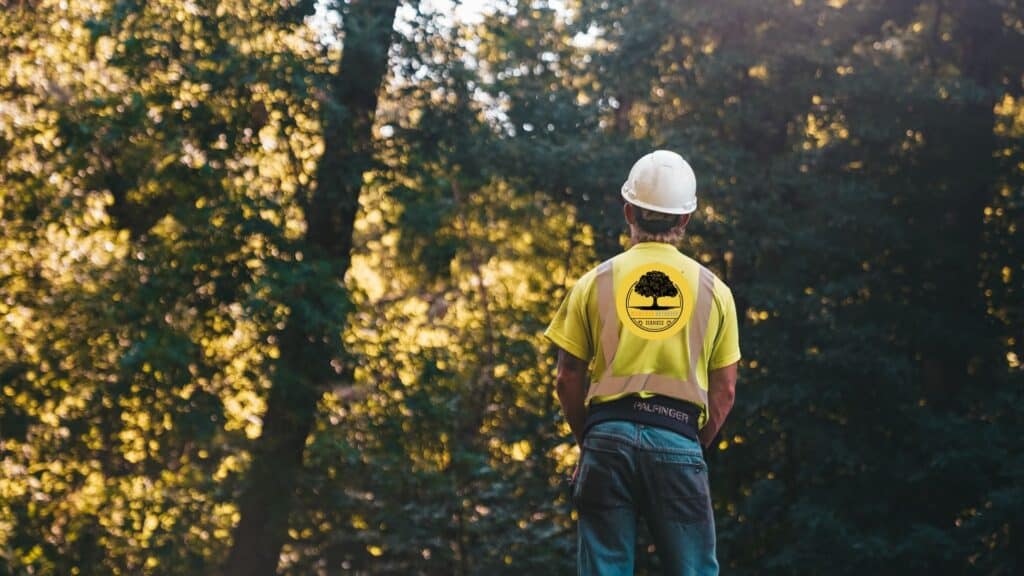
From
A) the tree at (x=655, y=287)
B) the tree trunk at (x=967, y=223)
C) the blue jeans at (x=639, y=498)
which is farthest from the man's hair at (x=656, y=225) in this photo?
the tree trunk at (x=967, y=223)

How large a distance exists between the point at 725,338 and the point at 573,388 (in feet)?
1.44

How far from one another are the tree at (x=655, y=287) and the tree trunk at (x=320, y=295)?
27.0 ft

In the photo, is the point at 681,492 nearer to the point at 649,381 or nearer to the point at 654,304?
the point at 649,381

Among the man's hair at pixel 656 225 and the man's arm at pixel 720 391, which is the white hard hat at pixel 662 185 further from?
the man's arm at pixel 720 391

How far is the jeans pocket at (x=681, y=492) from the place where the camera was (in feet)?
11.4

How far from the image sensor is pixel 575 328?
3.67 m

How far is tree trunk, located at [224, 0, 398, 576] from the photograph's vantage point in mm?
11820

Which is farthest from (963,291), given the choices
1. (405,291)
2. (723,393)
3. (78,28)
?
(723,393)

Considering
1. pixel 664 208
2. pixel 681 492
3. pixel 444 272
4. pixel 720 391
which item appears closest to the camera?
pixel 681 492

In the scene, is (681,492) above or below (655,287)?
below

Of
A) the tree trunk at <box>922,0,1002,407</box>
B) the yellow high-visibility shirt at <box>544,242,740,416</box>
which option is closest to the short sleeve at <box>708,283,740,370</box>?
the yellow high-visibility shirt at <box>544,242,740,416</box>

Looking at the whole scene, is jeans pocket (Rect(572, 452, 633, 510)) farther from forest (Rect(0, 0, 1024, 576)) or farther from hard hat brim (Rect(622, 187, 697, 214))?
forest (Rect(0, 0, 1024, 576))

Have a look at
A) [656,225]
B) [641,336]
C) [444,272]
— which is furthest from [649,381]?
[444,272]

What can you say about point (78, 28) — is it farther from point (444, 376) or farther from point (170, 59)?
point (444, 376)
